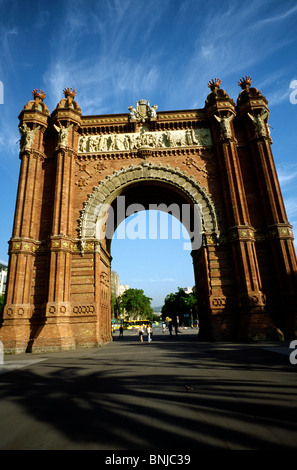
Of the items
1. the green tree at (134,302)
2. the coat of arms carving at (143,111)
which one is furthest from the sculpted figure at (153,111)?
the green tree at (134,302)

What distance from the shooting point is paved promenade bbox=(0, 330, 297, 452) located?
3.16 m

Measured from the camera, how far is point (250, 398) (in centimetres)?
465

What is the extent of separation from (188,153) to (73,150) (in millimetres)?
8524

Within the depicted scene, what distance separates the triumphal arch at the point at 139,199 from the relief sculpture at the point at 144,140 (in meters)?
0.08

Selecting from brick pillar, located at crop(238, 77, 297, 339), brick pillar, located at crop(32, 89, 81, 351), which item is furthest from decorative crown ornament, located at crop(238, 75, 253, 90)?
brick pillar, located at crop(32, 89, 81, 351)

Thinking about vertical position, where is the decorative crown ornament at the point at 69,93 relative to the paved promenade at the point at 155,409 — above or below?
above

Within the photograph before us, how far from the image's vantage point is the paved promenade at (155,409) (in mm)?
3164

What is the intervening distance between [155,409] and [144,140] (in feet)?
61.0

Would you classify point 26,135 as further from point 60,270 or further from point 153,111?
point 60,270

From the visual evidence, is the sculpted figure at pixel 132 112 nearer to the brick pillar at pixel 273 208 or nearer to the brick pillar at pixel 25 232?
the brick pillar at pixel 25 232

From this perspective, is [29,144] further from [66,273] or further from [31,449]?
[31,449]

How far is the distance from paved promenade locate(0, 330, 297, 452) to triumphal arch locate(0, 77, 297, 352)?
817 cm

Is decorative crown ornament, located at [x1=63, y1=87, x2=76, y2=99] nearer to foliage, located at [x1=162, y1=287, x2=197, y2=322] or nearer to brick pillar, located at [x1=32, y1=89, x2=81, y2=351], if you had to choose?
brick pillar, located at [x1=32, y1=89, x2=81, y2=351]
